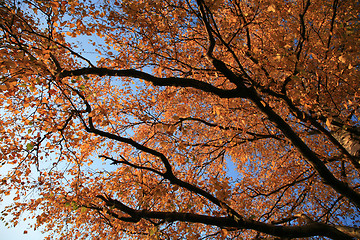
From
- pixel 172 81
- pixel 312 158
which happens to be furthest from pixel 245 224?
pixel 172 81

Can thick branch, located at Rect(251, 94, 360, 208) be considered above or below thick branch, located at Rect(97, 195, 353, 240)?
above

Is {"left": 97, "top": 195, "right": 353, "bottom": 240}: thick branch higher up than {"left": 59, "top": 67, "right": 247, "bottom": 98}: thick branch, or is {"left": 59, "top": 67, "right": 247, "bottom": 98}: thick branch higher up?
{"left": 59, "top": 67, "right": 247, "bottom": 98}: thick branch

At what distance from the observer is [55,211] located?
6.88 meters

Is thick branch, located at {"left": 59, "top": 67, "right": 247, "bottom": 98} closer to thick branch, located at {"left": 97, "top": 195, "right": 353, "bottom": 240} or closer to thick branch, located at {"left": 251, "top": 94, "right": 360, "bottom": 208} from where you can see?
thick branch, located at {"left": 251, "top": 94, "right": 360, "bottom": 208}

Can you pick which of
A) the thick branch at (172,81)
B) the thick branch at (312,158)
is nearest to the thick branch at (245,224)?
the thick branch at (312,158)

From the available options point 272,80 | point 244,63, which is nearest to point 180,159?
point 272,80

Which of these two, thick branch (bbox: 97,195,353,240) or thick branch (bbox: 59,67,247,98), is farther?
thick branch (bbox: 59,67,247,98)

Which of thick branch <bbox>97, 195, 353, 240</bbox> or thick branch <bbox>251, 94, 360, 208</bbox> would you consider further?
thick branch <bbox>251, 94, 360, 208</bbox>

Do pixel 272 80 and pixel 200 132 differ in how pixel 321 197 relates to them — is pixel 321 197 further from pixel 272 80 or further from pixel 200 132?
pixel 272 80

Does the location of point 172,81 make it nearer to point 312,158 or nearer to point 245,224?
point 245,224

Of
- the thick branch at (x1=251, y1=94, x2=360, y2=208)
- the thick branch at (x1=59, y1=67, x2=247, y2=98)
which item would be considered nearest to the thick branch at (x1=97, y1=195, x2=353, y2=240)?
the thick branch at (x1=251, y1=94, x2=360, y2=208)

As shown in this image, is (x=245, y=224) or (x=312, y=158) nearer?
(x=245, y=224)

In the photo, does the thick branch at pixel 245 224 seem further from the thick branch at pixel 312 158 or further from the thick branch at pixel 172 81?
the thick branch at pixel 172 81

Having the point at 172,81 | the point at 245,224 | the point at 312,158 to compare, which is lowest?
the point at 245,224
